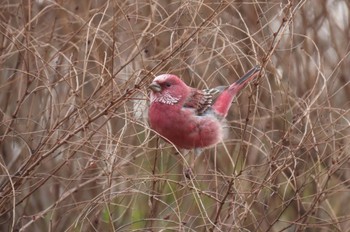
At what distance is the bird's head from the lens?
446 centimetres

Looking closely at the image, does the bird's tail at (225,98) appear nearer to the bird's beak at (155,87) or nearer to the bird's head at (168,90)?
the bird's head at (168,90)

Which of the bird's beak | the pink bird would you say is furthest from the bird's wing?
the bird's beak

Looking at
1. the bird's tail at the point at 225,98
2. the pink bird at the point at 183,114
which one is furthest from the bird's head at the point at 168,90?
the bird's tail at the point at 225,98

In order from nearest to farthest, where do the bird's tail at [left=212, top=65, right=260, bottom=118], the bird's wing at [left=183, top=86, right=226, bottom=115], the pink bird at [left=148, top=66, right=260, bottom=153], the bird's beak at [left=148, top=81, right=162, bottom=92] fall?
the bird's beak at [left=148, top=81, right=162, bottom=92], the pink bird at [left=148, top=66, right=260, bottom=153], the bird's wing at [left=183, top=86, right=226, bottom=115], the bird's tail at [left=212, top=65, right=260, bottom=118]

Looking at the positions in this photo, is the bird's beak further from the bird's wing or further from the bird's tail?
the bird's tail

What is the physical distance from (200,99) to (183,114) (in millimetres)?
174

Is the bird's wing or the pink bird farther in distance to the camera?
the bird's wing

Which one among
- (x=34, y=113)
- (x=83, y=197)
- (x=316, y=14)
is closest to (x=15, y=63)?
(x=34, y=113)

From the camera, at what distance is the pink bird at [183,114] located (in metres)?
4.58

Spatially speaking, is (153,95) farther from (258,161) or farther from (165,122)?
(258,161)

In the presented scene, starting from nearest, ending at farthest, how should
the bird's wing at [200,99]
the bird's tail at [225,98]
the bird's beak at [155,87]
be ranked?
the bird's beak at [155,87] < the bird's wing at [200,99] < the bird's tail at [225,98]

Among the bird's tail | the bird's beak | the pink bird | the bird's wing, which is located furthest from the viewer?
the bird's tail

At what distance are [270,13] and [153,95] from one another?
2.04m

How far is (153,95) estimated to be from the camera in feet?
15.1
